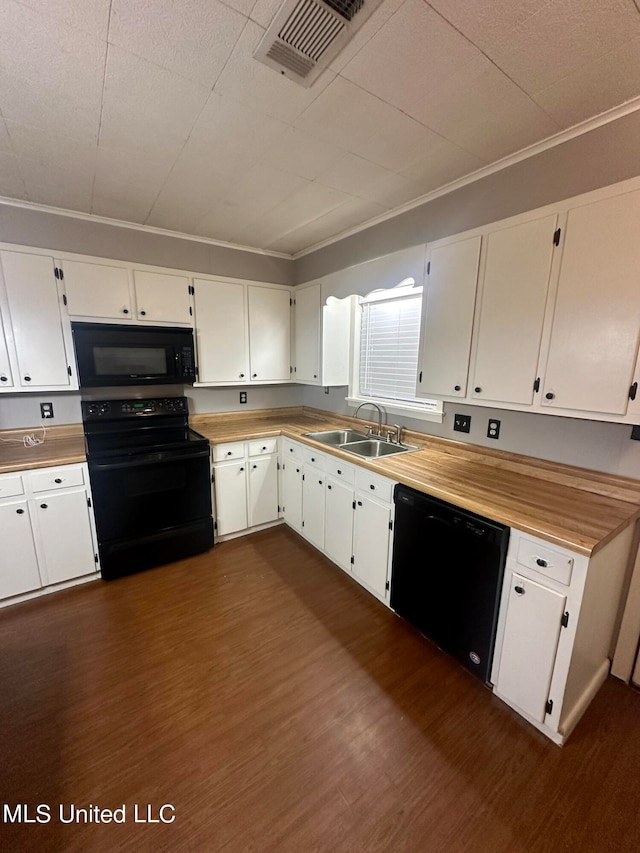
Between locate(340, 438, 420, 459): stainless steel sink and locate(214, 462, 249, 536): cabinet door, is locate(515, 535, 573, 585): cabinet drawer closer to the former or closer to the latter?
locate(340, 438, 420, 459): stainless steel sink

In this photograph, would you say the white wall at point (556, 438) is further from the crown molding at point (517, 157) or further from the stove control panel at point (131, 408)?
the stove control panel at point (131, 408)

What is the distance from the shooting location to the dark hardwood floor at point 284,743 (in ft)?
3.94

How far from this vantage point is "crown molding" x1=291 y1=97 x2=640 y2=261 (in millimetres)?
1467

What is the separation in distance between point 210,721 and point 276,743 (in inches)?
12.5

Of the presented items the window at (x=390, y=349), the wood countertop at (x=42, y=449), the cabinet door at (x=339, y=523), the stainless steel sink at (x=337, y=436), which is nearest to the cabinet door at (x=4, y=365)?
the wood countertop at (x=42, y=449)

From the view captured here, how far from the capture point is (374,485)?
85.4 inches

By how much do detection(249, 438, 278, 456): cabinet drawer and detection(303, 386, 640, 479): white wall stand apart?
4.54ft

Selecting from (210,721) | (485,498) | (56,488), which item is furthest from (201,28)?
(210,721)

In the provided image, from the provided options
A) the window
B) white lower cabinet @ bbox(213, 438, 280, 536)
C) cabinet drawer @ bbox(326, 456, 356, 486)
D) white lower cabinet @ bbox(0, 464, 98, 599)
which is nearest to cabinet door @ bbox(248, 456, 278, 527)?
white lower cabinet @ bbox(213, 438, 280, 536)

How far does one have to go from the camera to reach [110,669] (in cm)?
181

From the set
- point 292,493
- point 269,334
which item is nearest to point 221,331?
point 269,334

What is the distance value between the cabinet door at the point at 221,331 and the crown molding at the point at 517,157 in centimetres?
125

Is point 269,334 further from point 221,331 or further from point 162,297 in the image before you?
point 162,297

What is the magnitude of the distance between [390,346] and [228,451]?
1.60 m
